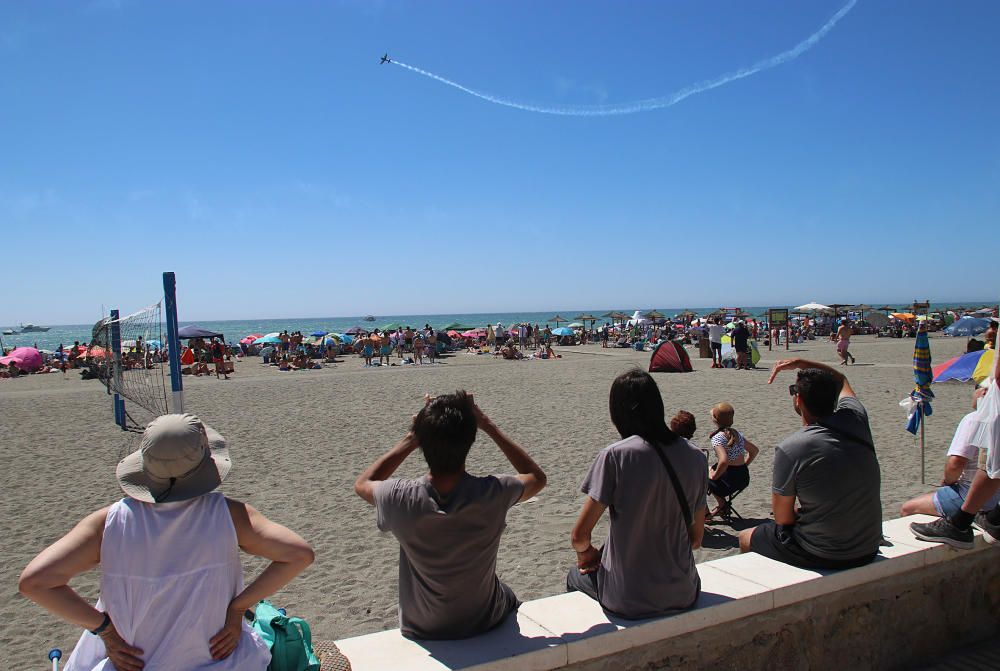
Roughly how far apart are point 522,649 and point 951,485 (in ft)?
9.08

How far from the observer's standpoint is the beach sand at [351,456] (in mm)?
4523

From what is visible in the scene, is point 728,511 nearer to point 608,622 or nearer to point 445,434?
point 608,622

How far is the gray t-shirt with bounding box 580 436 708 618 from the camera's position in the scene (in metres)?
2.63

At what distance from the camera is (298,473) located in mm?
7922

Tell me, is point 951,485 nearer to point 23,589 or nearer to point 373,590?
point 373,590

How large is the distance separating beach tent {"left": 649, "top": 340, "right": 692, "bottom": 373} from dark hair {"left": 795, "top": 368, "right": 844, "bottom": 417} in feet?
55.3

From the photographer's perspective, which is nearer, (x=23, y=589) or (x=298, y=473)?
(x=23, y=589)

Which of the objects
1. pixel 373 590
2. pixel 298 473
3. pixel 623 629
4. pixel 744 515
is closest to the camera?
pixel 623 629

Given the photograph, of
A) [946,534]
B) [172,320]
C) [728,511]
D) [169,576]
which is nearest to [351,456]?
[172,320]

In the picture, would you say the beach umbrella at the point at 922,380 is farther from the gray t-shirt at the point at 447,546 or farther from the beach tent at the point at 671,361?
the beach tent at the point at 671,361

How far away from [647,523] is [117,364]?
13.3m

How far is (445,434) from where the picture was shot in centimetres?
233

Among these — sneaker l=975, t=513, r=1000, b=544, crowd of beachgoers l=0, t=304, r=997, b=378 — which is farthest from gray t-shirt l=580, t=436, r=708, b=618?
crowd of beachgoers l=0, t=304, r=997, b=378

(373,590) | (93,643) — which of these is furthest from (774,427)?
(93,643)
